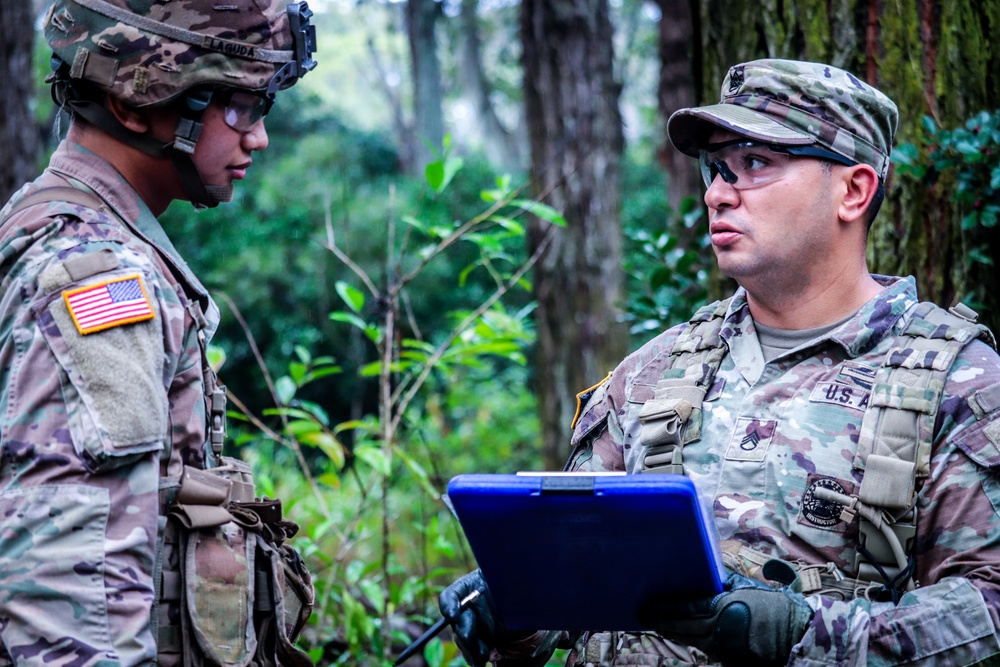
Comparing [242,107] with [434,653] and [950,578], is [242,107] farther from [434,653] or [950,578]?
[434,653]

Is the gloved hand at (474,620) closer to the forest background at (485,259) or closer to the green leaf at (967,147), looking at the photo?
the forest background at (485,259)

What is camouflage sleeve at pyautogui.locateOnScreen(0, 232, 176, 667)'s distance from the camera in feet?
5.96

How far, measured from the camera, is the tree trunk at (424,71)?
24.5 metres

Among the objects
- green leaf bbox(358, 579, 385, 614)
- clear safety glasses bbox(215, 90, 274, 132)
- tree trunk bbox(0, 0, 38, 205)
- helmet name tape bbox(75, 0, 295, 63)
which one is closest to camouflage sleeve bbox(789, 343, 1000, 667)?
clear safety glasses bbox(215, 90, 274, 132)

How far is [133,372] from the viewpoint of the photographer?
6.30 ft

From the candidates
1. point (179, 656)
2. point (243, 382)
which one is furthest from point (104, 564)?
point (243, 382)

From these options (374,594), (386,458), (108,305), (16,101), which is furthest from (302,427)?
(16,101)

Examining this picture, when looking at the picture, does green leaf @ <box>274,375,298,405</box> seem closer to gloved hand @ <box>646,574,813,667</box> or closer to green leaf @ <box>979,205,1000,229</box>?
gloved hand @ <box>646,574,813,667</box>

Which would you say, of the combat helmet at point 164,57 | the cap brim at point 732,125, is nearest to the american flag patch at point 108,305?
the combat helmet at point 164,57

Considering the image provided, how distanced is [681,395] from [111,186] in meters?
1.46

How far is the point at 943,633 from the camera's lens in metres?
2.15

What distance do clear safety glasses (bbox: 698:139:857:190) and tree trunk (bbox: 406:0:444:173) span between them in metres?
22.1

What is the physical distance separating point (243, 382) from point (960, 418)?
9202mm

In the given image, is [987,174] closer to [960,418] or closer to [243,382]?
[960,418]
